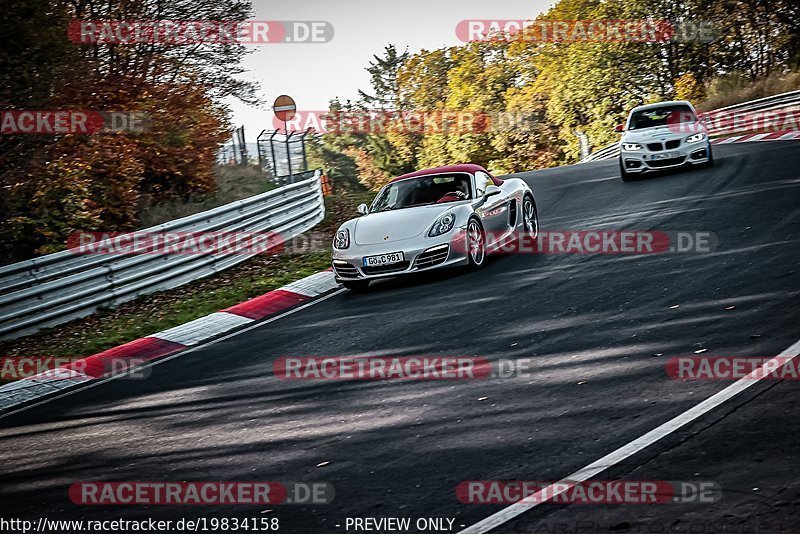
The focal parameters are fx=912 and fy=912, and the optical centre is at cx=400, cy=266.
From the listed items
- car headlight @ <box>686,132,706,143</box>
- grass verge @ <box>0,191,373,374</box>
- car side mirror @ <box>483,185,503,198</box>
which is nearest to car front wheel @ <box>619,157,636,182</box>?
car headlight @ <box>686,132,706,143</box>

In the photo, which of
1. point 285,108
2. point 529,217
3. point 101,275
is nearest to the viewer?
point 101,275

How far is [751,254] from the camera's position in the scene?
9508 millimetres

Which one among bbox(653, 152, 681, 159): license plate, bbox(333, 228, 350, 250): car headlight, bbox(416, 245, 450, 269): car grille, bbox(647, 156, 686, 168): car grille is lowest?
bbox(416, 245, 450, 269): car grille

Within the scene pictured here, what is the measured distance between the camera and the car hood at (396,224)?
11.0m

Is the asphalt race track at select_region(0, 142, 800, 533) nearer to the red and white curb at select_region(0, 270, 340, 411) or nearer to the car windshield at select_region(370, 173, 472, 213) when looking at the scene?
the red and white curb at select_region(0, 270, 340, 411)

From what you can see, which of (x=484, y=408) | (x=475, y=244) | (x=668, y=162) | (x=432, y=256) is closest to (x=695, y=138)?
(x=668, y=162)

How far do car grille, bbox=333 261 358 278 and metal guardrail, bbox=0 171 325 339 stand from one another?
349cm

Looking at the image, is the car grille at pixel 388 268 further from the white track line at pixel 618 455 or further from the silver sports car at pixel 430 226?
the white track line at pixel 618 455

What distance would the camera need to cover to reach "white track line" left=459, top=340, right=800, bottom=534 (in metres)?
4.26

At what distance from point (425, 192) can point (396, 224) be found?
0.96m

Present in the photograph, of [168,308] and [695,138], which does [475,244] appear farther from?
[695,138]

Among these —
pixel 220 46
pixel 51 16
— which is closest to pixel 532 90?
pixel 220 46

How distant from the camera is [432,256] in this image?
1084 cm

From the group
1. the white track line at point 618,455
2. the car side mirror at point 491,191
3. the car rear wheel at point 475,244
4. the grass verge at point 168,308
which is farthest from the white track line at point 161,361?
the white track line at point 618,455
